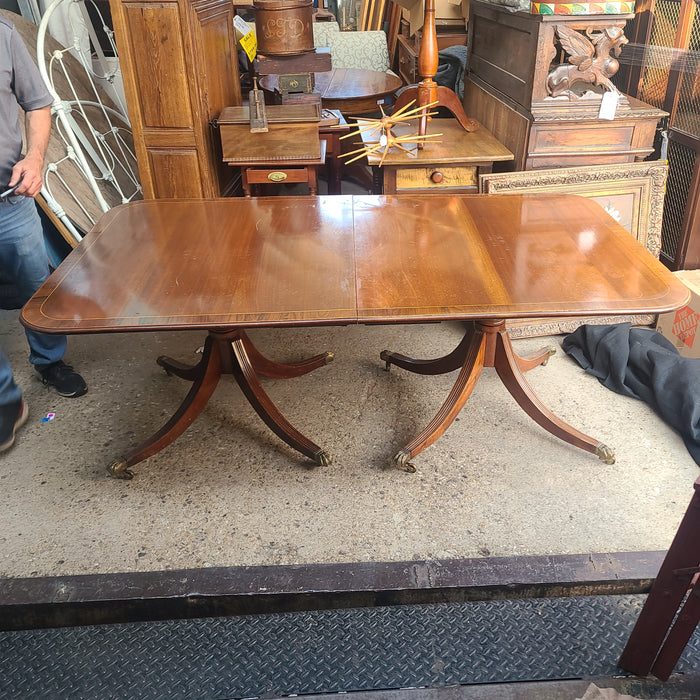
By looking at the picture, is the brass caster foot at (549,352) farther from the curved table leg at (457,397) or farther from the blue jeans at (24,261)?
the blue jeans at (24,261)

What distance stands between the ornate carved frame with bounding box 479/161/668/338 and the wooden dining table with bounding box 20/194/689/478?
1.88ft

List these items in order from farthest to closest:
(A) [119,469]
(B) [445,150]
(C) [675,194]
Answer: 1. (C) [675,194]
2. (B) [445,150]
3. (A) [119,469]

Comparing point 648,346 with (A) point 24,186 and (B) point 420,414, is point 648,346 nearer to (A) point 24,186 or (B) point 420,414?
(B) point 420,414

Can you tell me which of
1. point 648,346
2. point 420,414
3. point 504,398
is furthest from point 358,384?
point 648,346

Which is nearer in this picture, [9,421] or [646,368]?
[9,421]

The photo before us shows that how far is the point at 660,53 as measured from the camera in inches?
121

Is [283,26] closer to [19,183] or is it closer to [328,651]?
[19,183]

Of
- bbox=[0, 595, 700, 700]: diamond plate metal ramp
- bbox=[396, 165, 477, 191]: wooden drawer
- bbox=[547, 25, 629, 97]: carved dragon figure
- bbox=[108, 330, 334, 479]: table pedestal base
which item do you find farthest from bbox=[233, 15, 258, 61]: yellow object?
bbox=[0, 595, 700, 700]: diamond plate metal ramp

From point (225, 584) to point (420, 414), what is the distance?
1062mm

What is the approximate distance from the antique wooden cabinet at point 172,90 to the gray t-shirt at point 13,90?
859mm

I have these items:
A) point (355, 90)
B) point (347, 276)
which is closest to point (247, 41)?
point (355, 90)

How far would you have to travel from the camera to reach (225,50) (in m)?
3.97

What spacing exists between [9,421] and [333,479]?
127 centimetres

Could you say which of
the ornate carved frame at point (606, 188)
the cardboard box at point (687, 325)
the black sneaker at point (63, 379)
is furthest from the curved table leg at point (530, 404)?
the black sneaker at point (63, 379)
